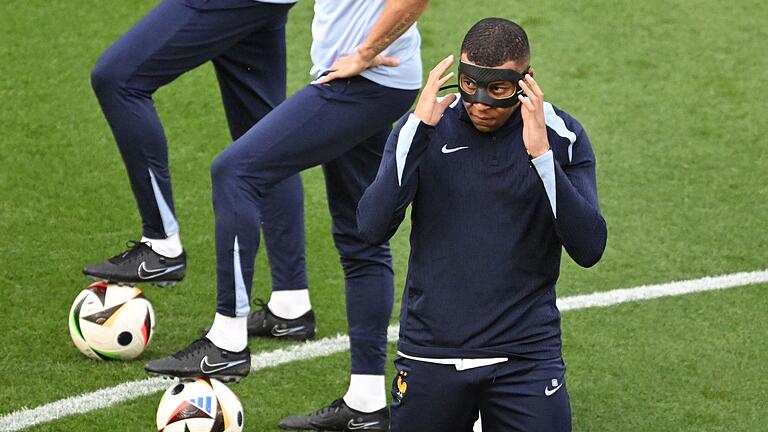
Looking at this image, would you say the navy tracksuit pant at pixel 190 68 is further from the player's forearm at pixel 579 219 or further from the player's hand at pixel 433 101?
the player's forearm at pixel 579 219

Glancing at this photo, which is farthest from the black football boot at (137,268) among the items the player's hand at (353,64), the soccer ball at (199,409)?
the player's hand at (353,64)

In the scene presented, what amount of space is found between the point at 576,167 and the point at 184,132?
4.95 meters

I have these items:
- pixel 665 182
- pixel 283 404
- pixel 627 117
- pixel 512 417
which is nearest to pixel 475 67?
pixel 512 417

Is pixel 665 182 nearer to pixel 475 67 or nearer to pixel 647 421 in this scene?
pixel 647 421

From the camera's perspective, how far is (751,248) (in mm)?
7809

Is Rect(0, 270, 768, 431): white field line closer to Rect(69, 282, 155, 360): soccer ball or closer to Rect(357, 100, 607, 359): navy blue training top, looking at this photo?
Rect(69, 282, 155, 360): soccer ball

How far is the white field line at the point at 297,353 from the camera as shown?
5.69 meters

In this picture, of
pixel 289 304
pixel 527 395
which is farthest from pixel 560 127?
pixel 289 304

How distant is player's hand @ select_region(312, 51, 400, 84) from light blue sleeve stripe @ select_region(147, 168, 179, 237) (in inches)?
41.3

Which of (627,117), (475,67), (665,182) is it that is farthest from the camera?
(627,117)

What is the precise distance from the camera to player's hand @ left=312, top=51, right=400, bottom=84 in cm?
538

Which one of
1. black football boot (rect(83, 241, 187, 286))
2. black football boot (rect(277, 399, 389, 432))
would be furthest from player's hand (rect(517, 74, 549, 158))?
black football boot (rect(83, 241, 187, 286))

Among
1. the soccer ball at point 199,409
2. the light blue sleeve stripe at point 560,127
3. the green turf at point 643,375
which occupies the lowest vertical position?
the green turf at point 643,375

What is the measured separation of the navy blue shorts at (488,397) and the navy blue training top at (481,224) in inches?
2.3
